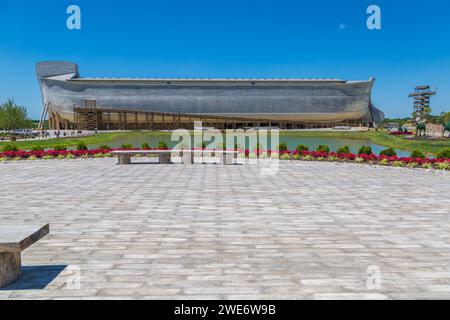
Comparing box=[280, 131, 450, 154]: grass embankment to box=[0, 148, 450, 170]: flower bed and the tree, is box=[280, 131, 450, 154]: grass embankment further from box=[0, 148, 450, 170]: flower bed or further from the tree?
the tree

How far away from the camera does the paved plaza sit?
4590 mm

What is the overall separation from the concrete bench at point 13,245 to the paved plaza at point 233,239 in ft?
0.48

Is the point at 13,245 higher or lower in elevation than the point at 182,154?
lower

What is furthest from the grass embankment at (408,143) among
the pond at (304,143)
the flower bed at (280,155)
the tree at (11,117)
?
the tree at (11,117)

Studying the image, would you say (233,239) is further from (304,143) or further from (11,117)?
(11,117)

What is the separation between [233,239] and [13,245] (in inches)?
136

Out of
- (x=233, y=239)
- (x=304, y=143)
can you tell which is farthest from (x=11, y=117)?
(x=233, y=239)

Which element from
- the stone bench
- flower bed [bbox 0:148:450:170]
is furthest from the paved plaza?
flower bed [bbox 0:148:450:170]

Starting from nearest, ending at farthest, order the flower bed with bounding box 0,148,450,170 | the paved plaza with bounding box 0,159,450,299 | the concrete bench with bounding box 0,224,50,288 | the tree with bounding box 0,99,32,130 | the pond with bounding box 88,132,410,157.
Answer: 1. the concrete bench with bounding box 0,224,50,288
2. the paved plaza with bounding box 0,159,450,299
3. the flower bed with bounding box 0,148,450,170
4. the pond with bounding box 88,132,410,157
5. the tree with bounding box 0,99,32,130

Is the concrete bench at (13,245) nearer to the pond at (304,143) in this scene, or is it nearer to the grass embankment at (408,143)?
the grass embankment at (408,143)

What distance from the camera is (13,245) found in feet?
14.2

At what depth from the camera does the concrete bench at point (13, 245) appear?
436cm

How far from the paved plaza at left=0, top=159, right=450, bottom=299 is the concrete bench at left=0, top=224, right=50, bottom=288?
15cm
